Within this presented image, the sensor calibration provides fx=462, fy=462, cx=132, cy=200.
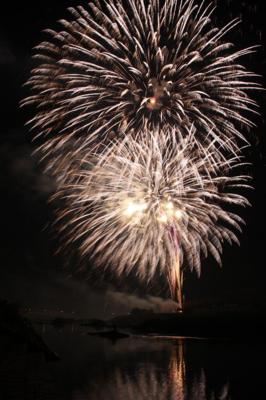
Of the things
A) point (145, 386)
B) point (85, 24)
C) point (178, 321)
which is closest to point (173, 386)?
point (145, 386)

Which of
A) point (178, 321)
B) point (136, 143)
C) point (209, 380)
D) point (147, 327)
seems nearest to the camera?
point (209, 380)

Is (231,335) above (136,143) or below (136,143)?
below

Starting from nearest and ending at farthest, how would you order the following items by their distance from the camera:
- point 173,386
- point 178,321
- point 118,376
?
1. point 173,386
2. point 118,376
3. point 178,321

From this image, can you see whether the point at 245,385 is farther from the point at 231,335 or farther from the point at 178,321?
the point at 178,321

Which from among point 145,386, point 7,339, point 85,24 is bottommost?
point 145,386

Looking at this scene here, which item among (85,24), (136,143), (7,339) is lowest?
(7,339)

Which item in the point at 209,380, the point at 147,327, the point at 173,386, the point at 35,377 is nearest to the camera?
the point at 35,377

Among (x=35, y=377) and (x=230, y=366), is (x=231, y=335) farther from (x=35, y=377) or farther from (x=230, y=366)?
(x=35, y=377)

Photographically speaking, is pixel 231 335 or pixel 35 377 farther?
pixel 231 335

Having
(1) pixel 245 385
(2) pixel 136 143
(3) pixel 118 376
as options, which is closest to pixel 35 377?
(3) pixel 118 376
